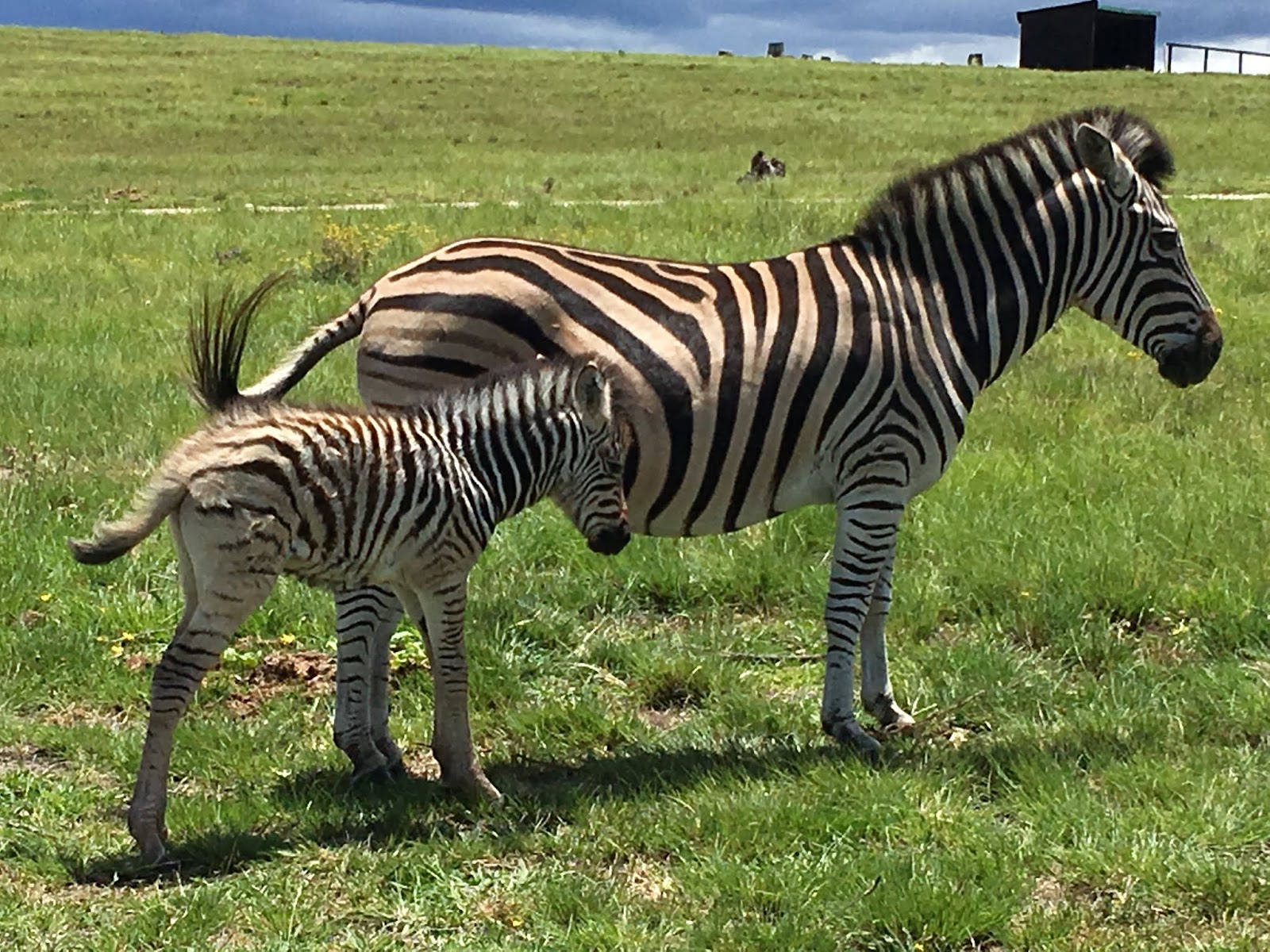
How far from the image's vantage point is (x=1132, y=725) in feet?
18.7

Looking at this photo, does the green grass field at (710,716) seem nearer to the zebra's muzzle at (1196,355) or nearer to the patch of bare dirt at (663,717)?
the patch of bare dirt at (663,717)

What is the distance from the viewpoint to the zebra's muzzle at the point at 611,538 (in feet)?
17.7

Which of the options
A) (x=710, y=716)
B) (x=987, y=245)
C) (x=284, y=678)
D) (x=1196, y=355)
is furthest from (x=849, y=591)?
(x=284, y=678)

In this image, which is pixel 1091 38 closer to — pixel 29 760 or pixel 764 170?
pixel 764 170

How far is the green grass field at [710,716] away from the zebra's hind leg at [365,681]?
13 centimetres

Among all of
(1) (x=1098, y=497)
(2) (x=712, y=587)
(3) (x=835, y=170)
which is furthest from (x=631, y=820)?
(3) (x=835, y=170)

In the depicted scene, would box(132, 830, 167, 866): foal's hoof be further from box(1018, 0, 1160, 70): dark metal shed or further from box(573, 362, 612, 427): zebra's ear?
box(1018, 0, 1160, 70): dark metal shed

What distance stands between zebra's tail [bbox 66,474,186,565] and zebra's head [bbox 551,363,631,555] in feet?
4.98

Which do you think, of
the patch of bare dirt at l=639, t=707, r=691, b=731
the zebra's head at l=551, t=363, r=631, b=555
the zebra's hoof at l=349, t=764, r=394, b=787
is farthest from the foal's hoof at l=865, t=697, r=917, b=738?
the zebra's hoof at l=349, t=764, r=394, b=787

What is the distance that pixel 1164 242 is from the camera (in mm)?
6336

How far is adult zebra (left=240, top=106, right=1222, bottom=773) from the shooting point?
5.69 metres

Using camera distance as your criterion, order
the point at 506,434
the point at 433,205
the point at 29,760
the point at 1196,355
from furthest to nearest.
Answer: the point at 433,205 < the point at 1196,355 < the point at 29,760 < the point at 506,434

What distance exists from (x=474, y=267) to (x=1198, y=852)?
3475mm

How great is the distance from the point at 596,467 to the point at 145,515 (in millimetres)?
1717
